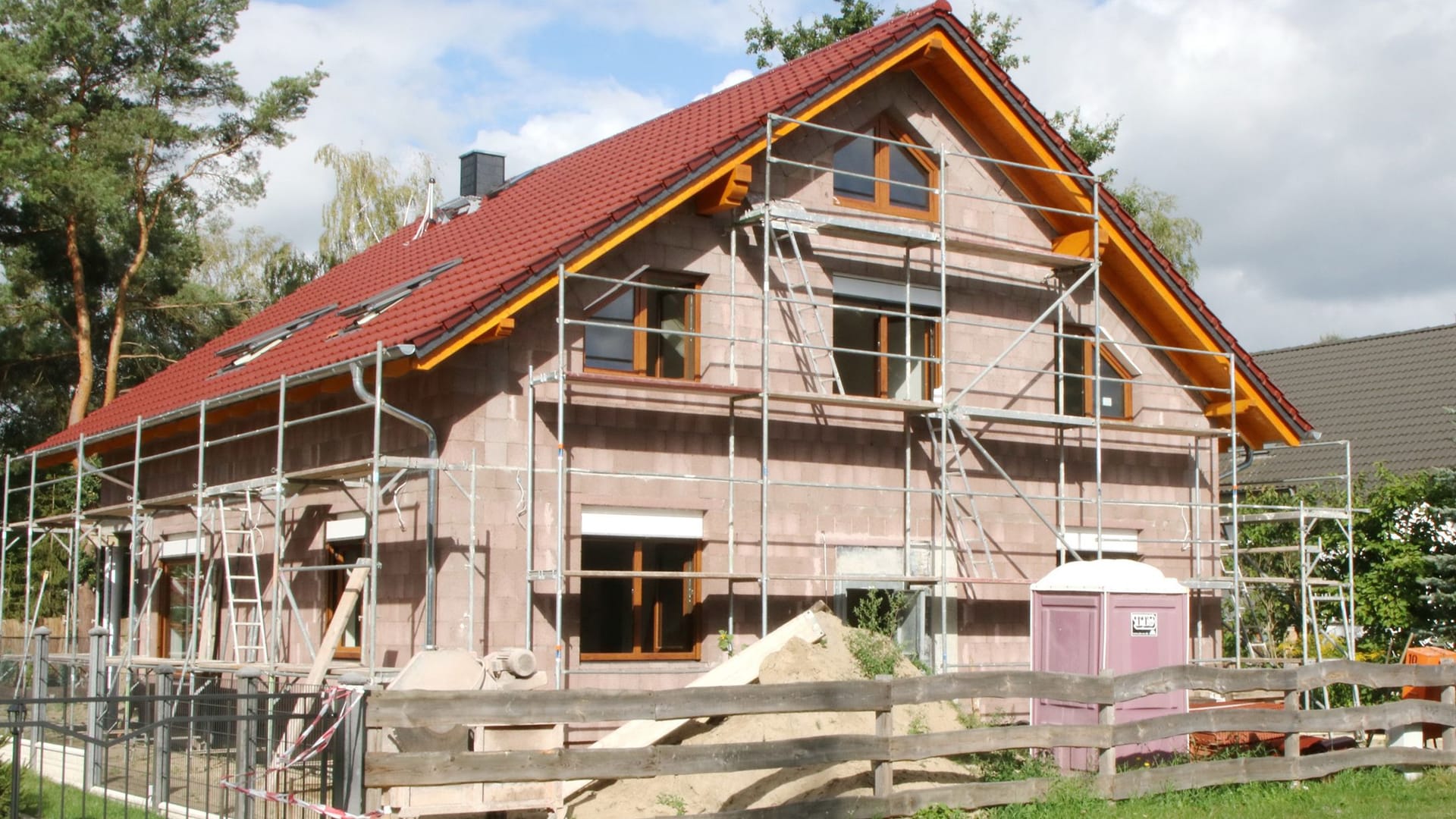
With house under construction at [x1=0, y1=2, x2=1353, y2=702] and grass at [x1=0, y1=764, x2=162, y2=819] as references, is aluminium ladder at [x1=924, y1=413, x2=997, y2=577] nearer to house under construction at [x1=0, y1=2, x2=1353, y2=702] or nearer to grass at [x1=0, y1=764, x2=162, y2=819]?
house under construction at [x1=0, y1=2, x2=1353, y2=702]

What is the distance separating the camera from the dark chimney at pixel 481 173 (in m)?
23.4

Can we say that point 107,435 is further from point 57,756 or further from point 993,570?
point 993,570

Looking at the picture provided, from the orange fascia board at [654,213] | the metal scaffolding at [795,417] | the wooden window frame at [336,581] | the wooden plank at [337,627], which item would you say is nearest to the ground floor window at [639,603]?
the metal scaffolding at [795,417]

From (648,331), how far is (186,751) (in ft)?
18.8

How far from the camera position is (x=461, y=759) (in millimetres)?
9523

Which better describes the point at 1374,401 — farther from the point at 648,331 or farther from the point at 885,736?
the point at 885,736

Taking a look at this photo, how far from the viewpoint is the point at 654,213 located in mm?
15203

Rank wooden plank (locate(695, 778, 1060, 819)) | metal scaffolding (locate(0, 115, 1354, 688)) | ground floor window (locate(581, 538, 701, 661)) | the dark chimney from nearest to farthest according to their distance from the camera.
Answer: wooden plank (locate(695, 778, 1060, 819)) → metal scaffolding (locate(0, 115, 1354, 688)) → ground floor window (locate(581, 538, 701, 661)) → the dark chimney

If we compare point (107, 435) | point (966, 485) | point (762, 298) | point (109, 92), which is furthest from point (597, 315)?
point (109, 92)

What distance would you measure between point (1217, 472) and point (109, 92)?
23.6 meters

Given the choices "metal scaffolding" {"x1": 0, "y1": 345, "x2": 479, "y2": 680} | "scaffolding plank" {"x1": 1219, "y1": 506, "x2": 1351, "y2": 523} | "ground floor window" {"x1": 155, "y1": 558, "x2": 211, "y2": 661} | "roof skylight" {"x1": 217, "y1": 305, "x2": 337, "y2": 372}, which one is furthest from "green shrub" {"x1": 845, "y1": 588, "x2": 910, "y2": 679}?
"ground floor window" {"x1": 155, "y1": 558, "x2": 211, "y2": 661}

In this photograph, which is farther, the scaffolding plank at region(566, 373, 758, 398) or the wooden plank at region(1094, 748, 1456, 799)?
the scaffolding plank at region(566, 373, 758, 398)

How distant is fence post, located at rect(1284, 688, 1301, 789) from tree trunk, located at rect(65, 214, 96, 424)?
26171mm

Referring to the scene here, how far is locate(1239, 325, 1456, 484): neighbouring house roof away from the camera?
31.3m
